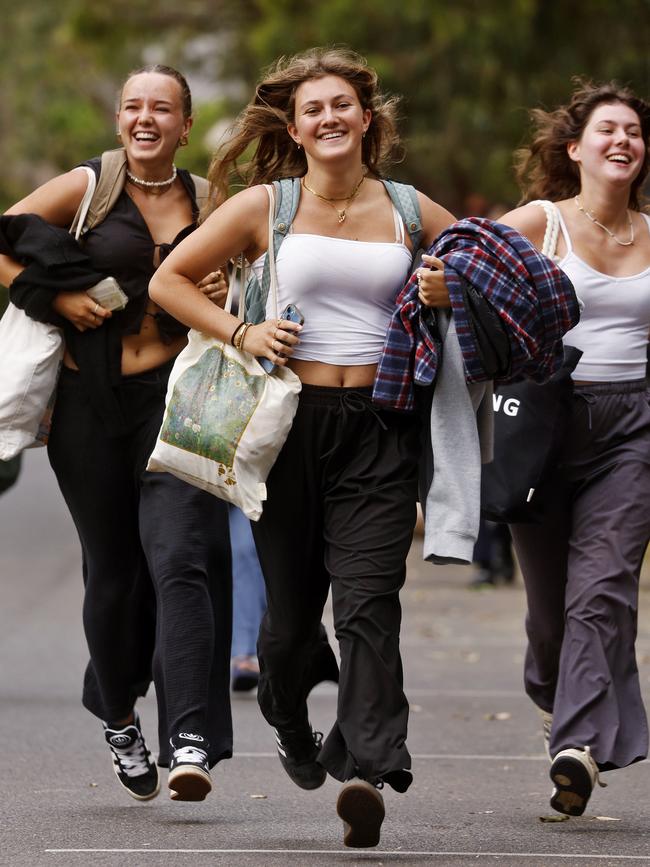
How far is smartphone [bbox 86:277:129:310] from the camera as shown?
19.7 feet

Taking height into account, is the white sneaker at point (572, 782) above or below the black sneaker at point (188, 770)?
below

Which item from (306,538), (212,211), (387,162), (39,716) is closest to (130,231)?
(212,211)

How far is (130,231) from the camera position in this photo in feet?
20.0

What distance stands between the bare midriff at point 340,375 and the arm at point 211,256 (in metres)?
0.21

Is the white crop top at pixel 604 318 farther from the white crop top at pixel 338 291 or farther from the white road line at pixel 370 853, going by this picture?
the white road line at pixel 370 853

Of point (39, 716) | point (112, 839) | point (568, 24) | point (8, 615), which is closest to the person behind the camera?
point (112, 839)

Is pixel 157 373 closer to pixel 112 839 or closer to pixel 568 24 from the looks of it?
pixel 112 839

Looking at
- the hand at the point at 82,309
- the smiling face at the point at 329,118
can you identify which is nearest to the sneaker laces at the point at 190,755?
the hand at the point at 82,309

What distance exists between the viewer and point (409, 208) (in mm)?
5594

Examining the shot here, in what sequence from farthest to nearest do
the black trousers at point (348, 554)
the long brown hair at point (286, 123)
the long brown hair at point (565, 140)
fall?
1. the long brown hair at point (565, 140)
2. the long brown hair at point (286, 123)
3. the black trousers at point (348, 554)

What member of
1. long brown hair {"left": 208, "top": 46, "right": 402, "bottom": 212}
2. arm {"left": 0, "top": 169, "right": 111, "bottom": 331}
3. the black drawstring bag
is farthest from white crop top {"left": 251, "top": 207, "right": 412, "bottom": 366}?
arm {"left": 0, "top": 169, "right": 111, "bottom": 331}

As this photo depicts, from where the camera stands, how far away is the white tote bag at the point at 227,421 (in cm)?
537

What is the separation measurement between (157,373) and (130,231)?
46cm

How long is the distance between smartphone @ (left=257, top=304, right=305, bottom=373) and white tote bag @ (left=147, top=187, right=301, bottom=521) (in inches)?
0.7
